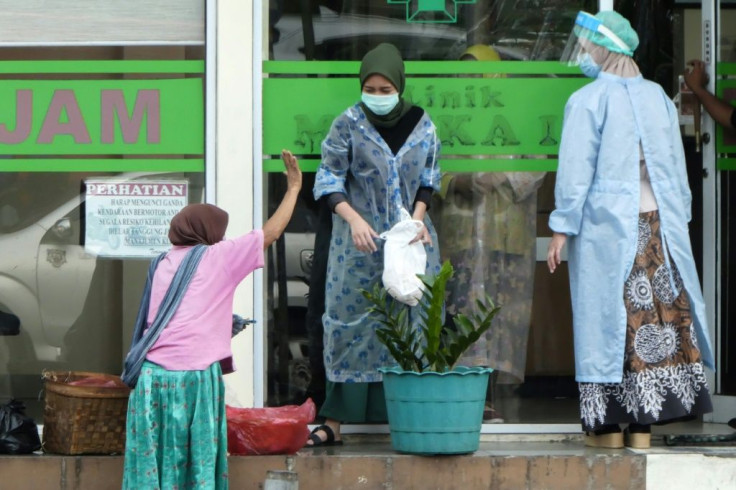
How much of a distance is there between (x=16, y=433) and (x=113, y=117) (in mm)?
1542

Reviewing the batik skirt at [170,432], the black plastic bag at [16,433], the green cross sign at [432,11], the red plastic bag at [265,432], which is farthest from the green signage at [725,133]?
the black plastic bag at [16,433]

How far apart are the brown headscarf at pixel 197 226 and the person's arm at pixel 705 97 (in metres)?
2.79

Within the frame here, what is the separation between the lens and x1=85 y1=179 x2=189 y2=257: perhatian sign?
23.5 ft

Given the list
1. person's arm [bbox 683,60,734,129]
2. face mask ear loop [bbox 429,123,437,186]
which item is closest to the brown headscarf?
face mask ear loop [bbox 429,123,437,186]

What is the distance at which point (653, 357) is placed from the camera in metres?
6.74

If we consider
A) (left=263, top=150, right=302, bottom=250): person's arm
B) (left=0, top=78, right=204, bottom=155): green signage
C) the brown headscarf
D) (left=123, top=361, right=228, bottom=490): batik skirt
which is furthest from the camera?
(left=0, top=78, right=204, bottom=155): green signage

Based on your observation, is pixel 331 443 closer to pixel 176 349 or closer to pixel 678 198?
pixel 176 349

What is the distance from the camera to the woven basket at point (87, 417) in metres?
6.46

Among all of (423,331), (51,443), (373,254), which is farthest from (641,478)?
(51,443)

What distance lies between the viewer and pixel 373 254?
6973mm

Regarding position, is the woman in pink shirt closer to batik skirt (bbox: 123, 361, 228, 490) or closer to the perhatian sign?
batik skirt (bbox: 123, 361, 228, 490)

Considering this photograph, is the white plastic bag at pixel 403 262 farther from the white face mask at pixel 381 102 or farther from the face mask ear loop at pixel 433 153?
the white face mask at pixel 381 102

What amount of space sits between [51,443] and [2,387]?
79cm

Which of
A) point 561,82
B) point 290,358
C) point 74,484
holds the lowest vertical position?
point 74,484
